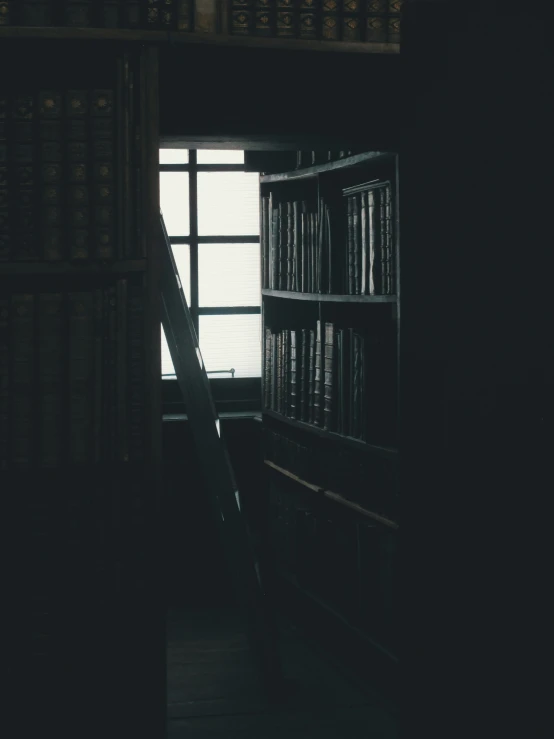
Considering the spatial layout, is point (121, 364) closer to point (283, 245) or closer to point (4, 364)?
point (4, 364)

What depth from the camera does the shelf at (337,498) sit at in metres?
2.92

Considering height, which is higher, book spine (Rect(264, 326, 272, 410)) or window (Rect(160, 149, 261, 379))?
window (Rect(160, 149, 261, 379))

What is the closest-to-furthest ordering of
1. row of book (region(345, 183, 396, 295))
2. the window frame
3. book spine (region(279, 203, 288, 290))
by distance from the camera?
row of book (region(345, 183, 396, 295)) < book spine (region(279, 203, 288, 290)) < the window frame

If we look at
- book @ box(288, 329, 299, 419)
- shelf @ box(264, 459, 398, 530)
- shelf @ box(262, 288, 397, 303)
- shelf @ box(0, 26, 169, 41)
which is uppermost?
shelf @ box(0, 26, 169, 41)

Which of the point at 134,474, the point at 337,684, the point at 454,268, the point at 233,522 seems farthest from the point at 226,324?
the point at 454,268

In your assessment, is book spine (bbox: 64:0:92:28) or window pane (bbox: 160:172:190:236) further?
window pane (bbox: 160:172:190:236)

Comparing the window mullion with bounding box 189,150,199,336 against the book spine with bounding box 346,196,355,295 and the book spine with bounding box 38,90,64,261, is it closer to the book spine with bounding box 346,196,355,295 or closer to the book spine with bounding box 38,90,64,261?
the book spine with bounding box 346,196,355,295

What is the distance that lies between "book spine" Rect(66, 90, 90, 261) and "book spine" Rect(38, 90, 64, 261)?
2cm

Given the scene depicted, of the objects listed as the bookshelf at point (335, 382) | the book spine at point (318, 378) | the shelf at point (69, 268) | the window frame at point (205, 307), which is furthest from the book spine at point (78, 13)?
the window frame at point (205, 307)

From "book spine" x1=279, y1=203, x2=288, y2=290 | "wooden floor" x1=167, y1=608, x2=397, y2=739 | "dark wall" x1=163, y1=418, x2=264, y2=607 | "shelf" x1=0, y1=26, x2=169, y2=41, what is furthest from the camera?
"dark wall" x1=163, y1=418, x2=264, y2=607

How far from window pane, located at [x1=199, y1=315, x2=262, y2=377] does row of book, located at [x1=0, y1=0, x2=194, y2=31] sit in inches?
86.9

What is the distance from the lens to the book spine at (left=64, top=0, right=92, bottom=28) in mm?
2305

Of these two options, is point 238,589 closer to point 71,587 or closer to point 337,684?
point 337,684

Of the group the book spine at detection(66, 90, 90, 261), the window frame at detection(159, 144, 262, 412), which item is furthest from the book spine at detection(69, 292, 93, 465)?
the window frame at detection(159, 144, 262, 412)
